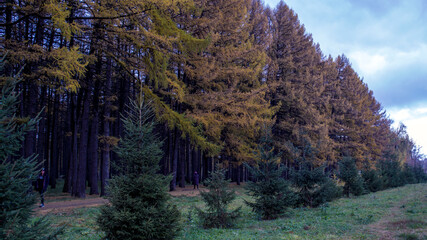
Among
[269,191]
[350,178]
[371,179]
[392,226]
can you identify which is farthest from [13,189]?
[371,179]

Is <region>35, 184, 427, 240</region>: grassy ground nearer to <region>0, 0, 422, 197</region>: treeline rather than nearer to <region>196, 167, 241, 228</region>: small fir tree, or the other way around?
<region>196, 167, 241, 228</region>: small fir tree

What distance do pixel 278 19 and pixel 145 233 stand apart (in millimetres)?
28864

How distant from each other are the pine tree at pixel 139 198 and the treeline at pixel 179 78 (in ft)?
3.94

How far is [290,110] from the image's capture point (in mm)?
30094

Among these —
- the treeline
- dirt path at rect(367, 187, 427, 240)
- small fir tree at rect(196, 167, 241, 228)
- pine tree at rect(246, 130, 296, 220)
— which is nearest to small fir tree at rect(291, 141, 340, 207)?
the treeline

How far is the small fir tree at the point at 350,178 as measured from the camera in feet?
65.8

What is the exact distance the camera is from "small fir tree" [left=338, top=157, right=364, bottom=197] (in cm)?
2004

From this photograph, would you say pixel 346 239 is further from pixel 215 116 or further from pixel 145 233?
pixel 215 116

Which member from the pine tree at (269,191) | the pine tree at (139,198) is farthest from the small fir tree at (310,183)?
the pine tree at (139,198)

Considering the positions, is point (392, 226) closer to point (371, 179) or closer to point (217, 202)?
point (217, 202)

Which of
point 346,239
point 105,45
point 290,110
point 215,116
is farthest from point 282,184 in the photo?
point 290,110

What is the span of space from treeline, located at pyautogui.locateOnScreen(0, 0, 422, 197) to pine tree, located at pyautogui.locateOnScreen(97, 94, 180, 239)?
1202 millimetres

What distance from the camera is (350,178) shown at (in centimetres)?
2016

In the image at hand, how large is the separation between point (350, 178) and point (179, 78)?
1430 cm
